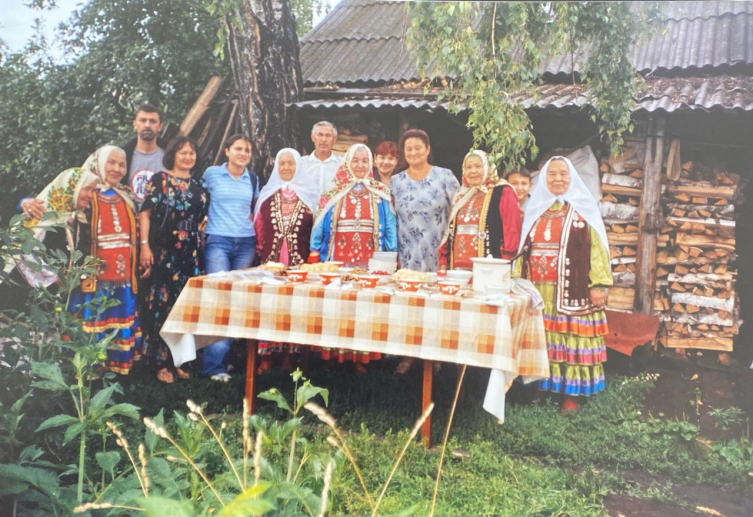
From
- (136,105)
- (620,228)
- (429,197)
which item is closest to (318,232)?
(429,197)

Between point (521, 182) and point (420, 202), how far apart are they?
0.57m

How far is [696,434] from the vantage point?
276 centimetres

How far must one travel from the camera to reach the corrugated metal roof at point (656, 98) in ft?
9.37

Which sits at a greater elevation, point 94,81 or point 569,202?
point 94,81

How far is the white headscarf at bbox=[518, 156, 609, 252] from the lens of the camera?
10.5 feet

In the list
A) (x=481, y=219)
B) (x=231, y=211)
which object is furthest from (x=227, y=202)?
(x=481, y=219)

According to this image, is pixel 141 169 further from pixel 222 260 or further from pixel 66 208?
pixel 222 260

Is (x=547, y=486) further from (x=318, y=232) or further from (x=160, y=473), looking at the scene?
(x=318, y=232)

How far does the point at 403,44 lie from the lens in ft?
11.5

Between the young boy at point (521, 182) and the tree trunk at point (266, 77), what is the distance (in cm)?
130

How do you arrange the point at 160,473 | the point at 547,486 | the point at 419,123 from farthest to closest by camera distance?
the point at 419,123, the point at 547,486, the point at 160,473

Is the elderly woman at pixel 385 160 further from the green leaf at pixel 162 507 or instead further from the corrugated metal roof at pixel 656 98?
the green leaf at pixel 162 507

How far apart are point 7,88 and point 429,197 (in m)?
2.26

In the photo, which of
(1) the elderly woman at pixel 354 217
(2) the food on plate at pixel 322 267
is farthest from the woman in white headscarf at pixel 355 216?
(2) the food on plate at pixel 322 267
